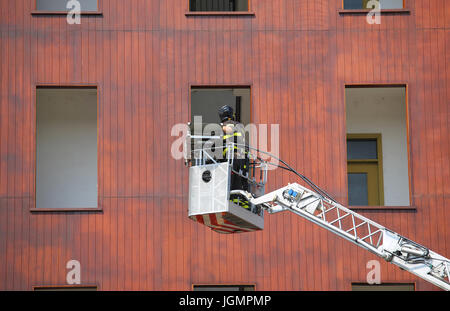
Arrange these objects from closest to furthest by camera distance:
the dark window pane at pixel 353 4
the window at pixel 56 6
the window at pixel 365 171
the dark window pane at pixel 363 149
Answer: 1. the window at pixel 56 6
2. the dark window pane at pixel 353 4
3. the window at pixel 365 171
4. the dark window pane at pixel 363 149

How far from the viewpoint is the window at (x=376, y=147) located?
24.7m

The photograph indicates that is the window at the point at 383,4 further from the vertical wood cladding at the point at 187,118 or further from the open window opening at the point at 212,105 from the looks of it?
the open window opening at the point at 212,105

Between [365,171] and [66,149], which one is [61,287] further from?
[365,171]

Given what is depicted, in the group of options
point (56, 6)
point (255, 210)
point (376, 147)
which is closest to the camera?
point (255, 210)

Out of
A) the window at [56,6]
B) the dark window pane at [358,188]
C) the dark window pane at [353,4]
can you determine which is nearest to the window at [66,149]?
the window at [56,6]

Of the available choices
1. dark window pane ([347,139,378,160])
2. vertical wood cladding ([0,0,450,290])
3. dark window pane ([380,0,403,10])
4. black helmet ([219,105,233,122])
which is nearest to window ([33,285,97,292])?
vertical wood cladding ([0,0,450,290])

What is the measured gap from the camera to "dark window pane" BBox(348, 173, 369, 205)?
24875 mm

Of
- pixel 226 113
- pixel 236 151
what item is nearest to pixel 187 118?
pixel 226 113

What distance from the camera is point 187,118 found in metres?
20.7

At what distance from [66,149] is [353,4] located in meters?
9.49

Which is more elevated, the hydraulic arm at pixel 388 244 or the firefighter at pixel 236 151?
the firefighter at pixel 236 151

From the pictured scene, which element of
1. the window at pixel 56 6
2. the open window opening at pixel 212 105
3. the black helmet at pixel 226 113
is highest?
the window at pixel 56 6

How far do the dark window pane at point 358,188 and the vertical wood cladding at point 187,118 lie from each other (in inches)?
168

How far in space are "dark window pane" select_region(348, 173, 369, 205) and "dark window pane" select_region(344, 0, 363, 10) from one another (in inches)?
198
